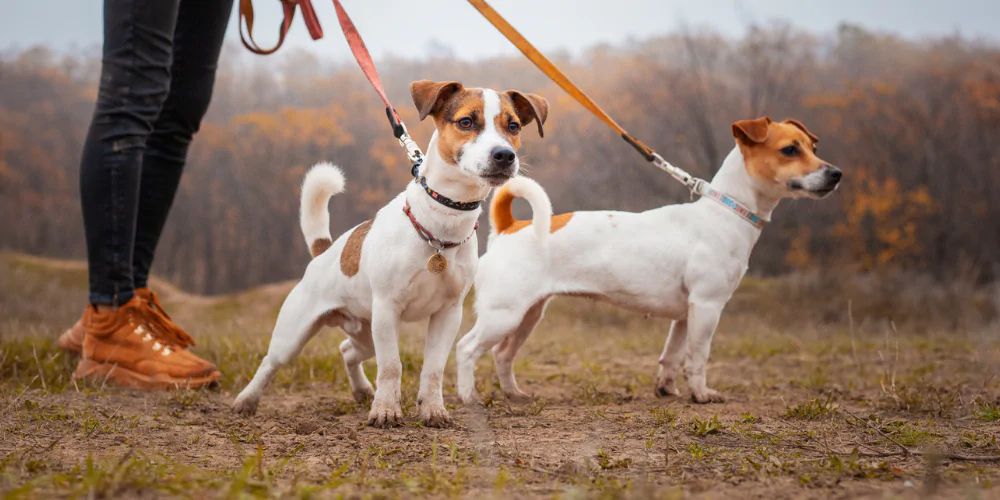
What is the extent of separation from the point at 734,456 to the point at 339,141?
42.6ft

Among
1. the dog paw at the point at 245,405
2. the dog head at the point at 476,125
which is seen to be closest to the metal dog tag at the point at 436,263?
the dog head at the point at 476,125

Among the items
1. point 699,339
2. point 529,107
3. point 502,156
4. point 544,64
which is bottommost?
point 699,339

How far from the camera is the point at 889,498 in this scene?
1525 millimetres

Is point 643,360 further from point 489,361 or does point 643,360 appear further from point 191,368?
point 191,368

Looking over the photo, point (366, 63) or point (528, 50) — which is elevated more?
point (528, 50)

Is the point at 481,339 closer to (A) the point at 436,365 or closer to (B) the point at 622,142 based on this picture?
(A) the point at 436,365

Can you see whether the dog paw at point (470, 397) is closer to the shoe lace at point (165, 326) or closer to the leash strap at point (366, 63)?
the leash strap at point (366, 63)

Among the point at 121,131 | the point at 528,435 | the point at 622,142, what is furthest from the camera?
the point at 622,142

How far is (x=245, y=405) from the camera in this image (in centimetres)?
315

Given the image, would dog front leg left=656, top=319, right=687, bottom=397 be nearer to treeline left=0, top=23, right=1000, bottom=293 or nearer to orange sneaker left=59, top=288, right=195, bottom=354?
orange sneaker left=59, top=288, right=195, bottom=354

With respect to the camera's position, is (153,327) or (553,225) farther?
(553,225)

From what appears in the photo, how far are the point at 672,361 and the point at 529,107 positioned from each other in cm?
170

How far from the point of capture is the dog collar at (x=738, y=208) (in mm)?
3938

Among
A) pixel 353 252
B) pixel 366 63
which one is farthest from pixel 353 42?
pixel 353 252
